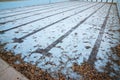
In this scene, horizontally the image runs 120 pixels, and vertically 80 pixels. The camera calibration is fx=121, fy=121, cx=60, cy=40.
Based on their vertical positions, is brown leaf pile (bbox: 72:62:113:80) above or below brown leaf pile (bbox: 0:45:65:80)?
below

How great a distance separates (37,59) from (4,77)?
1.69 feet

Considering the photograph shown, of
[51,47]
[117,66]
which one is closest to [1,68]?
[51,47]

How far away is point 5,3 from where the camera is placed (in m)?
5.09

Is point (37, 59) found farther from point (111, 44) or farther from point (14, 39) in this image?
point (111, 44)

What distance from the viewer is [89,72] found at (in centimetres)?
149

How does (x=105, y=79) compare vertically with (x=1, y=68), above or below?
below

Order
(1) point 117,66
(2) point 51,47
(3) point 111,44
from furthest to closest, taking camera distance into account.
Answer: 1. (3) point 111,44
2. (2) point 51,47
3. (1) point 117,66

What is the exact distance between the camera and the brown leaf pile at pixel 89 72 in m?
1.40

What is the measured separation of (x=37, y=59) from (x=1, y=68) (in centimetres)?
47

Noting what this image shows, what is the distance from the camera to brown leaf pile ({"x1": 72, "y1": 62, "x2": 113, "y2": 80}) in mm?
1403

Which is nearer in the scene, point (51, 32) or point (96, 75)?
point (96, 75)

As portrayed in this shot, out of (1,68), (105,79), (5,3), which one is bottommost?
(105,79)

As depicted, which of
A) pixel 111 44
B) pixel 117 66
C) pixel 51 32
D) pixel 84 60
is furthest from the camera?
pixel 51 32

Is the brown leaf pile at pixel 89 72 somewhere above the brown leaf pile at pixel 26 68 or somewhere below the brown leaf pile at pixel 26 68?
below
